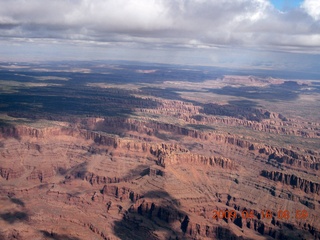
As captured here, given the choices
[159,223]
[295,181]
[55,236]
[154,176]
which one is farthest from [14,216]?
[295,181]

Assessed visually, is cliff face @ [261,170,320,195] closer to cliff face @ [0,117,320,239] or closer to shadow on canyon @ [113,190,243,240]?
cliff face @ [0,117,320,239]

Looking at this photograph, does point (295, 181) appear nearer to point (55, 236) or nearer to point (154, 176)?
point (154, 176)

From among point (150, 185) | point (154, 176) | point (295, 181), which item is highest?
point (295, 181)

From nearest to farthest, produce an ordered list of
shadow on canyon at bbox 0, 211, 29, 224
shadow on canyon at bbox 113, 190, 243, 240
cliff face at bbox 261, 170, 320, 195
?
shadow on canyon at bbox 113, 190, 243, 240 < shadow on canyon at bbox 0, 211, 29, 224 < cliff face at bbox 261, 170, 320, 195

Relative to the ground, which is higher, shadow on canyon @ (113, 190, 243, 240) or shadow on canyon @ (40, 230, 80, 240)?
shadow on canyon @ (113, 190, 243, 240)

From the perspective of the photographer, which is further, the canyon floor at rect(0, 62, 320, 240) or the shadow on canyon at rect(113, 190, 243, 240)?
the canyon floor at rect(0, 62, 320, 240)

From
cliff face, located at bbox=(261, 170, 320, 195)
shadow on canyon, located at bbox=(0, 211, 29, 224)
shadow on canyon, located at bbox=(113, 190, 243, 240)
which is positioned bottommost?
shadow on canyon, located at bbox=(0, 211, 29, 224)

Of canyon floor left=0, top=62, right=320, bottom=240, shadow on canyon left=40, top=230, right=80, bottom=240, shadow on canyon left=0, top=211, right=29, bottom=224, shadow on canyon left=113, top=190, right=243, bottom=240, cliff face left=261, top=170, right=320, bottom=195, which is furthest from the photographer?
cliff face left=261, top=170, right=320, bottom=195

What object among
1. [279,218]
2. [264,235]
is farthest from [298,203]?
[264,235]

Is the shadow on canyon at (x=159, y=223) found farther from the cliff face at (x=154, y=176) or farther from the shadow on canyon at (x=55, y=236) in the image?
the shadow on canyon at (x=55, y=236)

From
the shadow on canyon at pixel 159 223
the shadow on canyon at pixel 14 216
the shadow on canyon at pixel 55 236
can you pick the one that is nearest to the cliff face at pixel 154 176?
the shadow on canyon at pixel 159 223

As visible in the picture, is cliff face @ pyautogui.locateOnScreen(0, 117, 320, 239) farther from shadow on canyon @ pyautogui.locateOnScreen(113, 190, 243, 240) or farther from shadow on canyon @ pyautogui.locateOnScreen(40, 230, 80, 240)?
shadow on canyon @ pyautogui.locateOnScreen(40, 230, 80, 240)

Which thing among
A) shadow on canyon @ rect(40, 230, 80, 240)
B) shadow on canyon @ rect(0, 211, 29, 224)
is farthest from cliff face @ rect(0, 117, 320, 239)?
shadow on canyon @ rect(0, 211, 29, 224)
